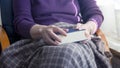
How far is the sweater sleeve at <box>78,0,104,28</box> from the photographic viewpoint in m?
1.37

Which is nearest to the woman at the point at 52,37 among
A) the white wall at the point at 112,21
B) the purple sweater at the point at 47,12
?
the purple sweater at the point at 47,12

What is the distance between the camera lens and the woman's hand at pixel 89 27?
118 centimetres

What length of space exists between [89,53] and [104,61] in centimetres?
10

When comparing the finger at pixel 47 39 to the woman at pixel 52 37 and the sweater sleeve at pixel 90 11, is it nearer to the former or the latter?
the woman at pixel 52 37

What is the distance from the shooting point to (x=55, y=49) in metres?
1.05

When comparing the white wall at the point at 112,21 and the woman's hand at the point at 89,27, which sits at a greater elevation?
the woman's hand at the point at 89,27

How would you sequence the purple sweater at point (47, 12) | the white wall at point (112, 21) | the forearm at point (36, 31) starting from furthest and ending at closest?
the white wall at point (112, 21), the purple sweater at point (47, 12), the forearm at point (36, 31)

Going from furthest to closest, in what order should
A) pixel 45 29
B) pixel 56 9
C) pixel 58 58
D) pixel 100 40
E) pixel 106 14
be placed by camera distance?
pixel 106 14 < pixel 56 9 < pixel 100 40 < pixel 45 29 < pixel 58 58

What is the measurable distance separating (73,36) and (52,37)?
0.32ft

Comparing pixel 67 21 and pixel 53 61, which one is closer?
pixel 53 61

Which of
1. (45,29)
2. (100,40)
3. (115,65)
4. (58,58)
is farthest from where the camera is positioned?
(115,65)

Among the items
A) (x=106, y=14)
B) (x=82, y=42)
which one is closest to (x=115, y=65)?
(x=106, y=14)

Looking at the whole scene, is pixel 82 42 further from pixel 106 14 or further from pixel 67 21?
pixel 106 14

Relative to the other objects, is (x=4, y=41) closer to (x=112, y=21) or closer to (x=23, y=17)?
(x=23, y=17)
